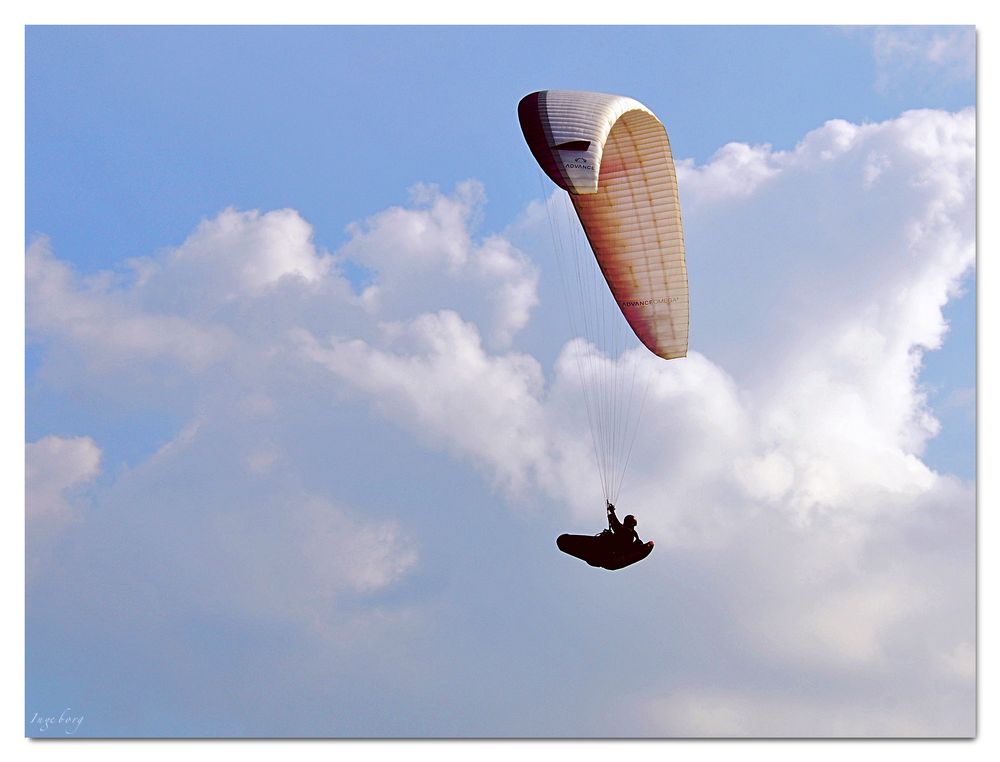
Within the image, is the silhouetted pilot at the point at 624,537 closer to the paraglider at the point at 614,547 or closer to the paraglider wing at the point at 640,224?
the paraglider at the point at 614,547

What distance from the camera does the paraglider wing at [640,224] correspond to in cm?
1580

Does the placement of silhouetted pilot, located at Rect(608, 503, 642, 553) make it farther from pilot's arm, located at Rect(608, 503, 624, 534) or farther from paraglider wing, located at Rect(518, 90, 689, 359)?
paraglider wing, located at Rect(518, 90, 689, 359)

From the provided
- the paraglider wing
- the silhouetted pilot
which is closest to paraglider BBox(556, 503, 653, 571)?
the silhouetted pilot

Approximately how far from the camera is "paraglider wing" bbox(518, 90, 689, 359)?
15797 millimetres

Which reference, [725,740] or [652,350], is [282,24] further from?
[725,740]

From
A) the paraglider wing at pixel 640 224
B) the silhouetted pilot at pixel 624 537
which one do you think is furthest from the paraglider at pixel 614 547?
the paraglider wing at pixel 640 224

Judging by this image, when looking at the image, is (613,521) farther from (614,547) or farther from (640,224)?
(640,224)

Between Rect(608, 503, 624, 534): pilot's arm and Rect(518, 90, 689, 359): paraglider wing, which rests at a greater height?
Rect(518, 90, 689, 359): paraglider wing

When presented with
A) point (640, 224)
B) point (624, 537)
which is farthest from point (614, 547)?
point (640, 224)

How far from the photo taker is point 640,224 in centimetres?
1625

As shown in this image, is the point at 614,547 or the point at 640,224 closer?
the point at 614,547

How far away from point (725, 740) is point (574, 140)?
19.7 ft

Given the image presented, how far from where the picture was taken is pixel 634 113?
15477 millimetres
